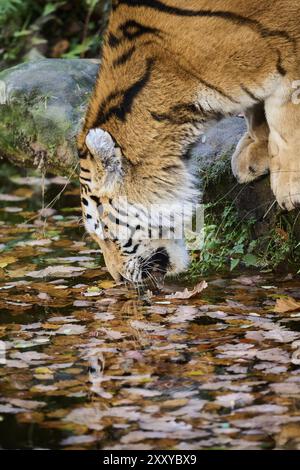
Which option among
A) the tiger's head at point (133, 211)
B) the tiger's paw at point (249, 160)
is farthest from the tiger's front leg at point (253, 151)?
the tiger's head at point (133, 211)

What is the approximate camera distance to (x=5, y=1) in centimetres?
1123

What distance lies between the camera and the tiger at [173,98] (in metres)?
5.57

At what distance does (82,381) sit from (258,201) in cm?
217

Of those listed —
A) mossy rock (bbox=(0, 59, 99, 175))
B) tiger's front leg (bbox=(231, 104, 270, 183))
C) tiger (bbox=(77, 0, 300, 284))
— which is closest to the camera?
tiger (bbox=(77, 0, 300, 284))

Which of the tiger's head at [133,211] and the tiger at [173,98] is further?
the tiger's head at [133,211]

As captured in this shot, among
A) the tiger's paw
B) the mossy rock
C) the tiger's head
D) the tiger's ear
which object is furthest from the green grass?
the mossy rock

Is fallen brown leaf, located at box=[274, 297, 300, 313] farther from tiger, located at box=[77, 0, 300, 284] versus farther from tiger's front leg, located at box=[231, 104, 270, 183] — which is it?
tiger's front leg, located at box=[231, 104, 270, 183]

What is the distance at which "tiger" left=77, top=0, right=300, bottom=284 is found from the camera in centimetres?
557

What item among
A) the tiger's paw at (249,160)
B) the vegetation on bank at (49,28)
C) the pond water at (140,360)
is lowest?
the pond water at (140,360)

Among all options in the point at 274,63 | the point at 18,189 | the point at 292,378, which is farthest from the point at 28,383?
the point at 18,189

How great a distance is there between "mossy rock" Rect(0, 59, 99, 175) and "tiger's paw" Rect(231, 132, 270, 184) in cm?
184

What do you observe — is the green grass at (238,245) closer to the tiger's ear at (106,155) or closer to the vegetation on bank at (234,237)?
the vegetation on bank at (234,237)

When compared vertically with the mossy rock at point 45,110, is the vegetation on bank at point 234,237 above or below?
below

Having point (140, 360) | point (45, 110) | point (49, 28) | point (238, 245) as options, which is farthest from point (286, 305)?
point (49, 28)
